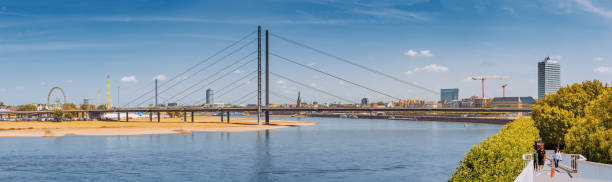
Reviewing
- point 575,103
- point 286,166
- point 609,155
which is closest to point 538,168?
point 609,155

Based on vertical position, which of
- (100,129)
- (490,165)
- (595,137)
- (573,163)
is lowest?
(100,129)

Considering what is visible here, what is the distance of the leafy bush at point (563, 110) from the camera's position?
4812cm

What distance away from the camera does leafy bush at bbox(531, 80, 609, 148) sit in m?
48.1

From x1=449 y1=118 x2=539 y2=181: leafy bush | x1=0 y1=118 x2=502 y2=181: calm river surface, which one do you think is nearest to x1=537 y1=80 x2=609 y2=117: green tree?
x1=0 y1=118 x2=502 y2=181: calm river surface

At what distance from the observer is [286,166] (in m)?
45.5

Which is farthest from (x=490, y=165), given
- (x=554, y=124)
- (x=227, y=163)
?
(x=554, y=124)

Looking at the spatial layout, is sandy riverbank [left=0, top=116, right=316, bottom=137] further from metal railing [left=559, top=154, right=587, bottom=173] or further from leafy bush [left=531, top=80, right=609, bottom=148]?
metal railing [left=559, top=154, right=587, bottom=173]

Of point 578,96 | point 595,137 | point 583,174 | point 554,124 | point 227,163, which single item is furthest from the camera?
point 578,96

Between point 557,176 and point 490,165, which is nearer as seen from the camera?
point 490,165

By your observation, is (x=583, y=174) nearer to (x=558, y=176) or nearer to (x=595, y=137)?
(x=558, y=176)

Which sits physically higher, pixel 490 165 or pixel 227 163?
pixel 490 165

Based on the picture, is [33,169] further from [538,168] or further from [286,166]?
[538,168]

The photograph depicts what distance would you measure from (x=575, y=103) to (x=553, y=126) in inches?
175

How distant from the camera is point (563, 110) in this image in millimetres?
48938
